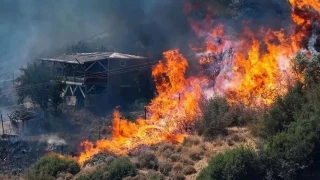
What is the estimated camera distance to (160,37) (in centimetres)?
5081

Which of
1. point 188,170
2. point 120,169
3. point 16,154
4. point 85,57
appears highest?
point 85,57

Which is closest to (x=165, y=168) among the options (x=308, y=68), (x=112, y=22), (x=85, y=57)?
(x=308, y=68)

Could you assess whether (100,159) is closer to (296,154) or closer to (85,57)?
(296,154)

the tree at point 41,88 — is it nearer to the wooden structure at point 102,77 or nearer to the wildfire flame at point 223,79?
the wooden structure at point 102,77

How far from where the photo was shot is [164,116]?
3309 centimetres

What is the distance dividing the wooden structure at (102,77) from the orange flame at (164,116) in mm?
2652

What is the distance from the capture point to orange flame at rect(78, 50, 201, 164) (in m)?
27.7

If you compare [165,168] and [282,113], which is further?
[282,113]

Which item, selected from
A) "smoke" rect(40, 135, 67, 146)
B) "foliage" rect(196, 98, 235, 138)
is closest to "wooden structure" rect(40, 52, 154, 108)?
"smoke" rect(40, 135, 67, 146)

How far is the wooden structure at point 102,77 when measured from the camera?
43.4 metres

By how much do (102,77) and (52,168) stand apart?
21.7 m

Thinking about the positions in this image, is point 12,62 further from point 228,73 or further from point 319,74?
point 319,74

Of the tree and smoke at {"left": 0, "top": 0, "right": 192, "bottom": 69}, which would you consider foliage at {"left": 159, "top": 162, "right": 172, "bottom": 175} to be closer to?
the tree

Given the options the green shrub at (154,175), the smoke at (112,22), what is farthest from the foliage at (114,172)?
the smoke at (112,22)
